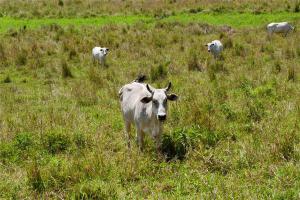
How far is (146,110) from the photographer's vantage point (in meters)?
7.79

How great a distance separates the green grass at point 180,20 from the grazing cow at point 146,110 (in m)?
16.6

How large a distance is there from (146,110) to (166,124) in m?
1.61

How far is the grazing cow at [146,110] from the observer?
24.0 ft

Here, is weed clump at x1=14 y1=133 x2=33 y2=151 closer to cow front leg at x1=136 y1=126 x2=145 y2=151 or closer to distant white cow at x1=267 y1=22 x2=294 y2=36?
cow front leg at x1=136 y1=126 x2=145 y2=151

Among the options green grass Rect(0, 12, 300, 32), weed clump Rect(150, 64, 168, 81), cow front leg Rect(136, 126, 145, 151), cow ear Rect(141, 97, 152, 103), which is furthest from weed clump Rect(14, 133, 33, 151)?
green grass Rect(0, 12, 300, 32)

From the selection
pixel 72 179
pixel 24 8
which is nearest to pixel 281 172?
pixel 72 179

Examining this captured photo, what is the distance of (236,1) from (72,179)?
26.4 metres

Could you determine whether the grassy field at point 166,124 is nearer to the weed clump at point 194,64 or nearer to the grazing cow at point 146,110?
the weed clump at point 194,64

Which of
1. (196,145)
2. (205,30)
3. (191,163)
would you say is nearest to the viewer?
(191,163)

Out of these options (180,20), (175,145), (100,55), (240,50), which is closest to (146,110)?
(175,145)

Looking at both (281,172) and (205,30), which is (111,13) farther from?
(281,172)

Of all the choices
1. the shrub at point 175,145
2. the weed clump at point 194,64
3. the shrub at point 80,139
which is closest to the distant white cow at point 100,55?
the weed clump at point 194,64

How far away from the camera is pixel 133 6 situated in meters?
32.3

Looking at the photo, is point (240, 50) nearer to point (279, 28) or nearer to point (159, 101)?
point (279, 28)
